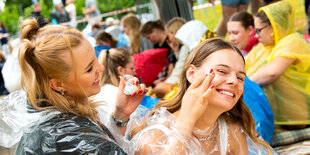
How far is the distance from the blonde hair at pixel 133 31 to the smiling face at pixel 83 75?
4.04m

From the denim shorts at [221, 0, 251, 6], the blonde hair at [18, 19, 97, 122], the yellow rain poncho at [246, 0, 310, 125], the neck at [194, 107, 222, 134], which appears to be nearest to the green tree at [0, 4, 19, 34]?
the denim shorts at [221, 0, 251, 6]

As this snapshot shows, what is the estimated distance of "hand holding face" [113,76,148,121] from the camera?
69.7 inches

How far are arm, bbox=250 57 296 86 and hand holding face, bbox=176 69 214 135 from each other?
63.0 inches

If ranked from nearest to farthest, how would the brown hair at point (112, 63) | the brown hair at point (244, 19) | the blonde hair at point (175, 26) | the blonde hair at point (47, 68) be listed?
the blonde hair at point (47, 68)
the brown hair at point (112, 63)
the brown hair at point (244, 19)
the blonde hair at point (175, 26)

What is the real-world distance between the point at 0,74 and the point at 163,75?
8.30ft

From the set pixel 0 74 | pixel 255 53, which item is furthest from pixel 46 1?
pixel 255 53

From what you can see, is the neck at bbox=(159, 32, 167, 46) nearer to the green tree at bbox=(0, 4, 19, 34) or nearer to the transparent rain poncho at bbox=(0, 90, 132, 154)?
the transparent rain poncho at bbox=(0, 90, 132, 154)

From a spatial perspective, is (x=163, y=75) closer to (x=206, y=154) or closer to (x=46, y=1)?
(x=206, y=154)

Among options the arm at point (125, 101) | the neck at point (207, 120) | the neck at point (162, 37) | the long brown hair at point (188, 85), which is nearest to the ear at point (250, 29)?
the neck at point (162, 37)

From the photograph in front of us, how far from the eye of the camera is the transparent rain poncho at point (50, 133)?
1315 millimetres

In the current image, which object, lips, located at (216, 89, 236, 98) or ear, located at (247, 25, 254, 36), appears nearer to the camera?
lips, located at (216, 89, 236, 98)

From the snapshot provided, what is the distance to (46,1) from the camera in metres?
26.9

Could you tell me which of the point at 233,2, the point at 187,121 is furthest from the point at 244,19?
the point at 187,121

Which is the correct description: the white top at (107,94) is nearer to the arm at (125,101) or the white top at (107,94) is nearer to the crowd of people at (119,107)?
the crowd of people at (119,107)
